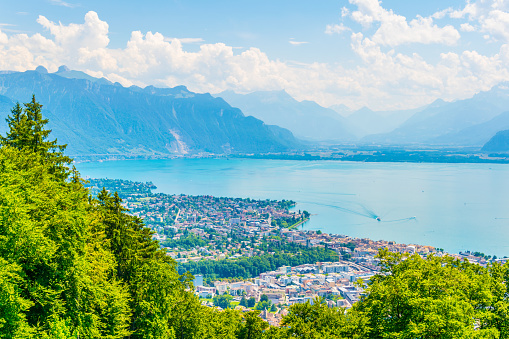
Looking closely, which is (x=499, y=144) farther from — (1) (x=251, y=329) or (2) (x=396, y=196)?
(1) (x=251, y=329)

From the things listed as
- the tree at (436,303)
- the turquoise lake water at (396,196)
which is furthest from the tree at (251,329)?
the turquoise lake water at (396,196)

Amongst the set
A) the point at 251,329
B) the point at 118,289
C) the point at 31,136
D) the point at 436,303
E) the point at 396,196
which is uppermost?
→ the point at 31,136

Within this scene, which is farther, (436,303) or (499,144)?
(499,144)

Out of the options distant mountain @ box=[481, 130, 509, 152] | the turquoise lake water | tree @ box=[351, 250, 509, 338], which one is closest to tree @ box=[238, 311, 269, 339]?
tree @ box=[351, 250, 509, 338]

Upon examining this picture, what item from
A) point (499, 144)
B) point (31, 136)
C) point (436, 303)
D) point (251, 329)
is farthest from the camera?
point (499, 144)

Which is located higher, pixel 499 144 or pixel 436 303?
pixel 499 144

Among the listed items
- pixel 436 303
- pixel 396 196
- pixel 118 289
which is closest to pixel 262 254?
pixel 118 289
